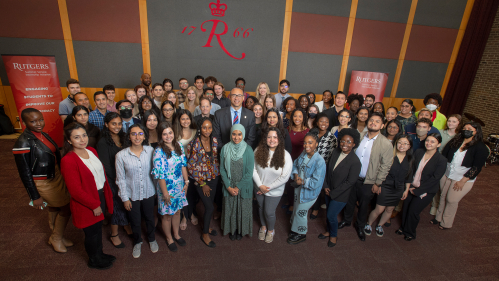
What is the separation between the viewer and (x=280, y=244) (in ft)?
10.0

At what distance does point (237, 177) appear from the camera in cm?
275

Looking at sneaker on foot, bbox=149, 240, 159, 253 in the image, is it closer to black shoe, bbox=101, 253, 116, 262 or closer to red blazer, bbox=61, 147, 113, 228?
black shoe, bbox=101, 253, 116, 262

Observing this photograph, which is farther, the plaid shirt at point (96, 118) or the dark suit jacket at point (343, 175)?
the plaid shirt at point (96, 118)

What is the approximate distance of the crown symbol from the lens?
655 cm

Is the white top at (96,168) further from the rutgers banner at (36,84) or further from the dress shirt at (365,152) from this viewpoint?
the rutgers banner at (36,84)

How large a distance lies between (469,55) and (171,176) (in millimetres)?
10736

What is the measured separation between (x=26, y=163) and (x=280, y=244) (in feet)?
10.0

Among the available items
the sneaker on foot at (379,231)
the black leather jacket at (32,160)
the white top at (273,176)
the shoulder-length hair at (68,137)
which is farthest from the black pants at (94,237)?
the sneaker on foot at (379,231)

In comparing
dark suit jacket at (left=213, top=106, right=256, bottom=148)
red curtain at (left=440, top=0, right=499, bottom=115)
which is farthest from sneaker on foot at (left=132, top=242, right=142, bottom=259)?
red curtain at (left=440, top=0, right=499, bottom=115)

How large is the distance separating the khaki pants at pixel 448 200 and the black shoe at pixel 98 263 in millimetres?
4845

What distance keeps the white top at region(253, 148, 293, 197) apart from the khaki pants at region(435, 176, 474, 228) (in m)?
2.68

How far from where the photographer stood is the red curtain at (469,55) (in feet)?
24.5

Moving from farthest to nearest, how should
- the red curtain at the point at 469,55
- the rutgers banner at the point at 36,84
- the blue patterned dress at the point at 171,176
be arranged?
the red curtain at the point at 469,55 → the rutgers banner at the point at 36,84 → the blue patterned dress at the point at 171,176

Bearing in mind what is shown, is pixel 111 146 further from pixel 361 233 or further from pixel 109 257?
pixel 361 233
